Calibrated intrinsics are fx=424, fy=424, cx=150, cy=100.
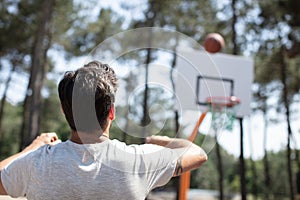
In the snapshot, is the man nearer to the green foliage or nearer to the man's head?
the man's head

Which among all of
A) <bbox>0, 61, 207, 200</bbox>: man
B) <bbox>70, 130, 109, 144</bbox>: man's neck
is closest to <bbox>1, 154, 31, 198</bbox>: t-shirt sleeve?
<bbox>0, 61, 207, 200</bbox>: man

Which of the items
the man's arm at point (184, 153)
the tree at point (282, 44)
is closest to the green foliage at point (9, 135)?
the tree at point (282, 44)

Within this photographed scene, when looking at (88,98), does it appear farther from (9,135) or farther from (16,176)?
(9,135)

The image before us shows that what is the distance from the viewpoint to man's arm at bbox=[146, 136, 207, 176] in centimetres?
117

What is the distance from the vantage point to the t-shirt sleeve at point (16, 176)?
1.03 meters

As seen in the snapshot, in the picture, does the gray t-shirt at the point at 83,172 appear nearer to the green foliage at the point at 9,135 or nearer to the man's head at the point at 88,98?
the man's head at the point at 88,98

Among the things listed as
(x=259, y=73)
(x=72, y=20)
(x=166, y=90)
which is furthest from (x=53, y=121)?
(x=166, y=90)

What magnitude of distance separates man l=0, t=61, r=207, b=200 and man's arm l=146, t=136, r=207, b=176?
0.13 feet

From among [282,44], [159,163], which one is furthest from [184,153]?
[282,44]

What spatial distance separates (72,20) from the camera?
54.2 ft

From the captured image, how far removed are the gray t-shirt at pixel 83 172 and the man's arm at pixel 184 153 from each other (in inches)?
2.9

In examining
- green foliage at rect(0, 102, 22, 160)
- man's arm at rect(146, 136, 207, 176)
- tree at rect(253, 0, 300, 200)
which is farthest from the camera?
green foliage at rect(0, 102, 22, 160)

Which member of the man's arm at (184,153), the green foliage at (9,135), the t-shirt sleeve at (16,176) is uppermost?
the green foliage at (9,135)

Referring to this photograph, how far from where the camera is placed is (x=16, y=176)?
40.8 inches
